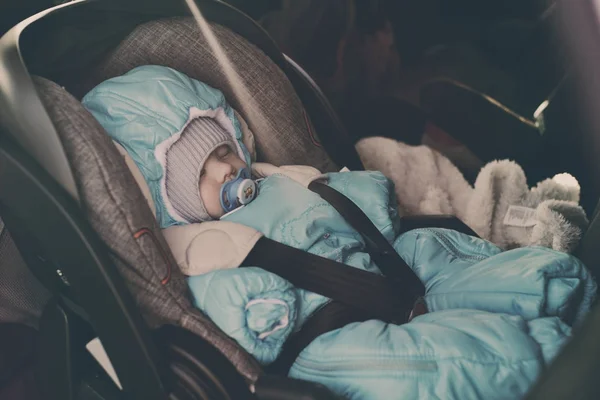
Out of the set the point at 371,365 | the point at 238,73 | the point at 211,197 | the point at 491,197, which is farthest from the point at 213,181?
the point at 491,197

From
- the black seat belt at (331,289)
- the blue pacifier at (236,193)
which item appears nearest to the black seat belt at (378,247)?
the black seat belt at (331,289)

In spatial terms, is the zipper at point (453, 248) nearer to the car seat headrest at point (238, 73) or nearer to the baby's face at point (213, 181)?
the car seat headrest at point (238, 73)

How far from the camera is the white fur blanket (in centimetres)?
103

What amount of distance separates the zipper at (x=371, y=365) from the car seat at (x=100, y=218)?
0.19 ft

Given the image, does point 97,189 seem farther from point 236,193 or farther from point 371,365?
point 371,365

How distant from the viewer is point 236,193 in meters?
0.92

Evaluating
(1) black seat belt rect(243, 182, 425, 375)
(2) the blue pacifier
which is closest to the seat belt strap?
(1) black seat belt rect(243, 182, 425, 375)

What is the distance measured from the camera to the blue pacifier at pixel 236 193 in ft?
3.03

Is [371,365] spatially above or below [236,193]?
below

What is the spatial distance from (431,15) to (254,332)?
3.82 feet

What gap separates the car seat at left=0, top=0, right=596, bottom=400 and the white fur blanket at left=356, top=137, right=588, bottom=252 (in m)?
0.49

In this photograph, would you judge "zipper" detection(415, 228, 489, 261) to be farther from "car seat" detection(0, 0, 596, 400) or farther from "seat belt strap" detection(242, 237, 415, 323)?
"car seat" detection(0, 0, 596, 400)

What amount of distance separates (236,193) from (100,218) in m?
0.29

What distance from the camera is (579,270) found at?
805mm
